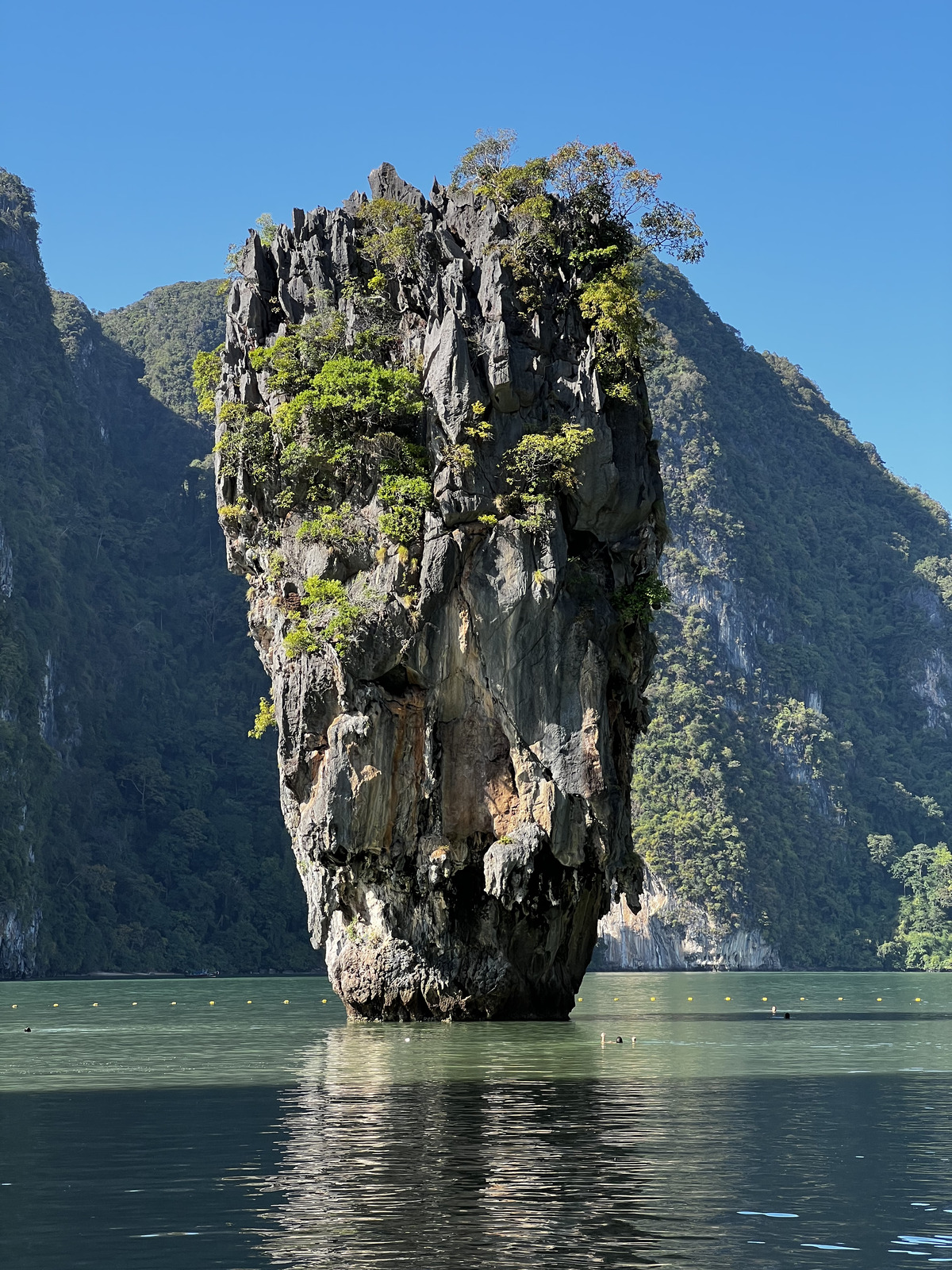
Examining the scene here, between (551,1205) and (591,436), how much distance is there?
79.5 ft

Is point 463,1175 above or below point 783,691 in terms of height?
below

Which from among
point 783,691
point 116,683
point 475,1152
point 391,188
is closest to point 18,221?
point 116,683

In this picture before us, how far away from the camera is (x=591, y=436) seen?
35406 mm

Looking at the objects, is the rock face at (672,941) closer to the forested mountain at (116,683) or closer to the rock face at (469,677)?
the forested mountain at (116,683)

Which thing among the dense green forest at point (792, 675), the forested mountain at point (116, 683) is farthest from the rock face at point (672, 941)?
the forested mountain at point (116, 683)

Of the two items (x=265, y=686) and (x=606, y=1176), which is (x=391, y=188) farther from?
(x=265, y=686)

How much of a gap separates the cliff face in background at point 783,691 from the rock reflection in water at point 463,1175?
100m

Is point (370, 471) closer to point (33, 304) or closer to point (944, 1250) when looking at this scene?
point (944, 1250)

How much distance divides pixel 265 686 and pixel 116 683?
41.1 feet

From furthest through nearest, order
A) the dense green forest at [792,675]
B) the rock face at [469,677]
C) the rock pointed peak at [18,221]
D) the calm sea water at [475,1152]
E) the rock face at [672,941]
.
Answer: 1. the rock pointed peak at [18,221]
2. the dense green forest at [792,675]
3. the rock face at [672,941]
4. the rock face at [469,677]
5. the calm sea water at [475,1152]

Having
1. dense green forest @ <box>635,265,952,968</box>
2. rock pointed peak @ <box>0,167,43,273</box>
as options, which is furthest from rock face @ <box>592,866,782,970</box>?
rock pointed peak @ <box>0,167,43,273</box>

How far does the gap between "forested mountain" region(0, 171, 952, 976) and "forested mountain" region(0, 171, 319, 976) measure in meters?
0.26

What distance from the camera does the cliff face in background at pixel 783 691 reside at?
410 feet

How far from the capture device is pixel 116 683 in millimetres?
132500
